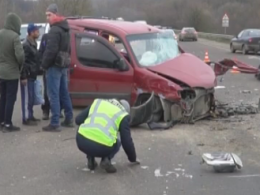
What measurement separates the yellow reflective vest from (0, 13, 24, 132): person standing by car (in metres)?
2.72

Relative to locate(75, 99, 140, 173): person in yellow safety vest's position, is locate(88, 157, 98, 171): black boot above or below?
below

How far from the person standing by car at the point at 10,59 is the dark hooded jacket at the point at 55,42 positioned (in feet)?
1.33

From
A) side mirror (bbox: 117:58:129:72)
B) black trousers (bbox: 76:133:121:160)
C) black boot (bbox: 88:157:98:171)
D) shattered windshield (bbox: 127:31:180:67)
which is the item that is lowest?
black boot (bbox: 88:157:98:171)

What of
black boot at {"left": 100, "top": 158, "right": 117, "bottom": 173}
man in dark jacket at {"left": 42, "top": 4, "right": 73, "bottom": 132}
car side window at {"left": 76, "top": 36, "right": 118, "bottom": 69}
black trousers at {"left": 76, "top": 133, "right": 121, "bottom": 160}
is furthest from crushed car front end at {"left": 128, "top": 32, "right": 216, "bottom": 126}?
black trousers at {"left": 76, "top": 133, "right": 121, "bottom": 160}

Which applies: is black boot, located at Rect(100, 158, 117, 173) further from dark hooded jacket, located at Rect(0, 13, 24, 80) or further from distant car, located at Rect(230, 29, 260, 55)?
distant car, located at Rect(230, 29, 260, 55)

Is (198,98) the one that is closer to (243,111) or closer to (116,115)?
(243,111)

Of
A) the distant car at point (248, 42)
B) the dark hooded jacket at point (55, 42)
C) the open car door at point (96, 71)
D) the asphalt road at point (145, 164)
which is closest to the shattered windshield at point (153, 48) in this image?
the open car door at point (96, 71)

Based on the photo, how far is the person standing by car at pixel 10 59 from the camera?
873 centimetres

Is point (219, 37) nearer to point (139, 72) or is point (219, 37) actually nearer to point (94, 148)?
point (139, 72)

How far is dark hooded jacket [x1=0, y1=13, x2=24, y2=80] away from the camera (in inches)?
344

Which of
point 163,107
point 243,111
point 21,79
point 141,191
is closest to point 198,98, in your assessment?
point 163,107

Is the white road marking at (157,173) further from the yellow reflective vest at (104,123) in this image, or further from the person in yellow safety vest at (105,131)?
the yellow reflective vest at (104,123)

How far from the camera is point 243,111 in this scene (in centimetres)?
1026

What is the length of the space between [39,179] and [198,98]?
3754 millimetres
